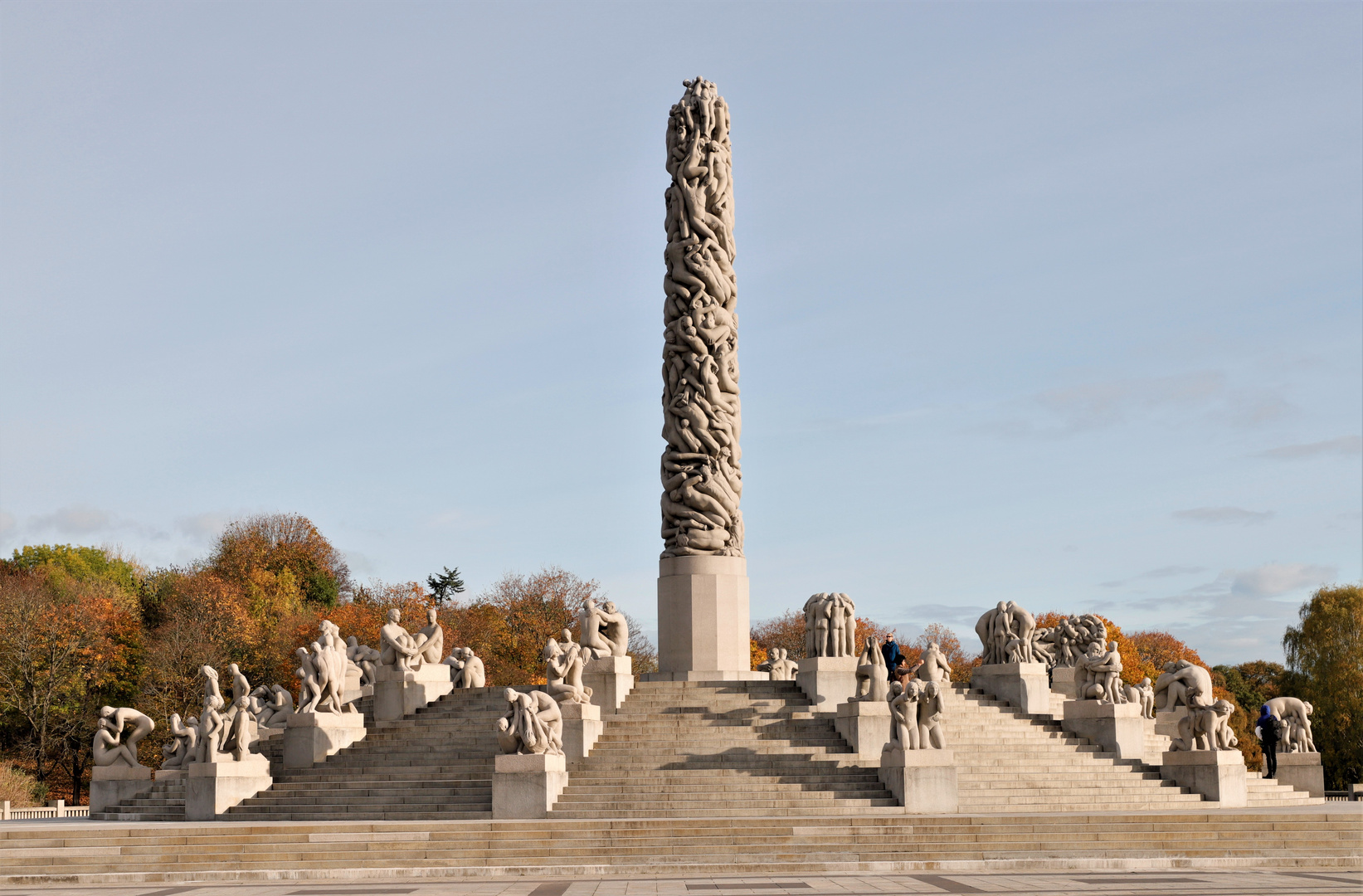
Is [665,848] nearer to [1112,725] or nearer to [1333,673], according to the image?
[1112,725]

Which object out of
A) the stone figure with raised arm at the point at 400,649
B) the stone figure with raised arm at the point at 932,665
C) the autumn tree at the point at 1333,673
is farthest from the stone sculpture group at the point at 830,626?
the autumn tree at the point at 1333,673

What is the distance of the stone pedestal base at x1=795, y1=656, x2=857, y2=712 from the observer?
25547 millimetres

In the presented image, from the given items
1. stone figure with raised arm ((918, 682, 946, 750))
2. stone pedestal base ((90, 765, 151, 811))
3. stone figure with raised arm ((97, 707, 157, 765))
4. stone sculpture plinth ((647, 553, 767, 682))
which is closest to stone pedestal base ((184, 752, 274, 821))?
stone pedestal base ((90, 765, 151, 811))

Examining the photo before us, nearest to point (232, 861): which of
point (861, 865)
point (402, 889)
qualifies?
point (402, 889)

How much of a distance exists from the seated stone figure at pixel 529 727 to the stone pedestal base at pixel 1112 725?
1033cm

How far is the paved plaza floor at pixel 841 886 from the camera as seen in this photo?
14570mm

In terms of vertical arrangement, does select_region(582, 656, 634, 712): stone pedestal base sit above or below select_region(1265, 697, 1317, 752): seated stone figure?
above

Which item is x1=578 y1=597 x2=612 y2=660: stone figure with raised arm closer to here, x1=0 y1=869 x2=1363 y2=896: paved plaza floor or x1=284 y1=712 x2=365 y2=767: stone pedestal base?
x1=284 y1=712 x2=365 y2=767: stone pedestal base

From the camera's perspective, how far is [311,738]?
81.7 feet

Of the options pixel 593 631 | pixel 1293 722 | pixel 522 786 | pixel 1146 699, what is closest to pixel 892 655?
pixel 1146 699

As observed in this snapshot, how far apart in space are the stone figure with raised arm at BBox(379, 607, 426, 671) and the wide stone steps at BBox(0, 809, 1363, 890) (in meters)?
8.08

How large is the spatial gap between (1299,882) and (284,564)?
60.9 metres

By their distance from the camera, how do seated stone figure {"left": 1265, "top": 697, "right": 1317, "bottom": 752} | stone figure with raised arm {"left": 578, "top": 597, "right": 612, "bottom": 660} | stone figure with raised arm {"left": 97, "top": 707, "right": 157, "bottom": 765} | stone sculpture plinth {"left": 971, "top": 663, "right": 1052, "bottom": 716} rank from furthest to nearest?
seated stone figure {"left": 1265, "top": 697, "right": 1317, "bottom": 752} < stone sculpture plinth {"left": 971, "top": 663, "right": 1052, "bottom": 716} < stone figure with raised arm {"left": 578, "top": 597, "right": 612, "bottom": 660} < stone figure with raised arm {"left": 97, "top": 707, "right": 157, "bottom": 765}

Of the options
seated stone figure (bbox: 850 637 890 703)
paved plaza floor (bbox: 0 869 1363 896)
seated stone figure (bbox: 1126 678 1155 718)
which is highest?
seated stone figure (bbox: 850 637 890 703)
